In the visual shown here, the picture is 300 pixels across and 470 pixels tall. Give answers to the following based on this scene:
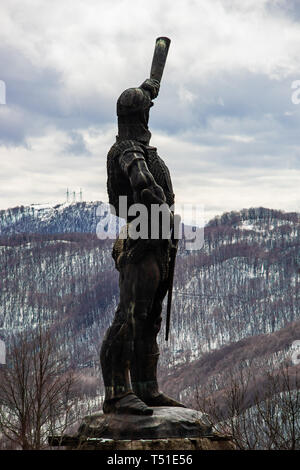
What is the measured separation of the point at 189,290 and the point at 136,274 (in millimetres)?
124782

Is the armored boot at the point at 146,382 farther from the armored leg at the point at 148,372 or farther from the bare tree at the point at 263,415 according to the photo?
the bare tree at the point at 263,415

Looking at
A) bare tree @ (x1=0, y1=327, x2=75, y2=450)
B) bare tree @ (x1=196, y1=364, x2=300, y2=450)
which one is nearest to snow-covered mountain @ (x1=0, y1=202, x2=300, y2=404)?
bare tree @ (x1=196, y1=364, x2=300, y2=450)

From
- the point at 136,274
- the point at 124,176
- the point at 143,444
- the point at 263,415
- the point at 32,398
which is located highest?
the point at 124,176

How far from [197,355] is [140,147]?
352 ft

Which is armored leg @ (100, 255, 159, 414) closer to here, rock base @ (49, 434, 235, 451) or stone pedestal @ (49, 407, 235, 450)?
stone pedestal @ (49, 407, 235, 450)

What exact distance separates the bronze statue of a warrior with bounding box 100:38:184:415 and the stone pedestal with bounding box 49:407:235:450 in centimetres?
19

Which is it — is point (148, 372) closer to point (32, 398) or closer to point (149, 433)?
point (149, 433)

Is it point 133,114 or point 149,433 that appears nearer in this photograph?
point 149,433

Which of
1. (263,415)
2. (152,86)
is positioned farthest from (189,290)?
(152,86)

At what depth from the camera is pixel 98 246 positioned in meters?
154

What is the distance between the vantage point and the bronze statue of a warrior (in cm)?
995

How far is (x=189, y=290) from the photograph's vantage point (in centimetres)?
13438
